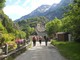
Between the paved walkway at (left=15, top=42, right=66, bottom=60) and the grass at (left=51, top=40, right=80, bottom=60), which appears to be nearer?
the grass at (left=51, top=40, right=80, bottom=60)

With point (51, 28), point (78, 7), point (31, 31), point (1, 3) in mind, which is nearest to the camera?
point (78, 7)

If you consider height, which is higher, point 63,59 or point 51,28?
point 51,28

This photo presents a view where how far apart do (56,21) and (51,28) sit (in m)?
4.01

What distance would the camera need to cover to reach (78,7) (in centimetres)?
3694

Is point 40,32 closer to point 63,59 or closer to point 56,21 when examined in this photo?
point 56,21

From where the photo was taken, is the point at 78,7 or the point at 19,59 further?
the point at 78,7

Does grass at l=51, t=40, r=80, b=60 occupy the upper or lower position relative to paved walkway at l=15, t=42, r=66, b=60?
upper

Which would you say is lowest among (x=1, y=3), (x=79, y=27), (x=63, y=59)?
(x=63, y=59)

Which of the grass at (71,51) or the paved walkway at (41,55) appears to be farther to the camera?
the paved walkway at (41,55)

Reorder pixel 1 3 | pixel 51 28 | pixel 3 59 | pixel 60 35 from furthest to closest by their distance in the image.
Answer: pixel 51 28
pixel 60 35
pixel 1 3
pixel 3 59

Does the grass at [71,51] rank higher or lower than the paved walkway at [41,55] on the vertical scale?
higher

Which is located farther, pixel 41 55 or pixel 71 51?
pixel 71 51

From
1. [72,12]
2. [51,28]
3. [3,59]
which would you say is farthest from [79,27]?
[51,28]

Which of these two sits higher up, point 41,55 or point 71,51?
Result: point 71,51
